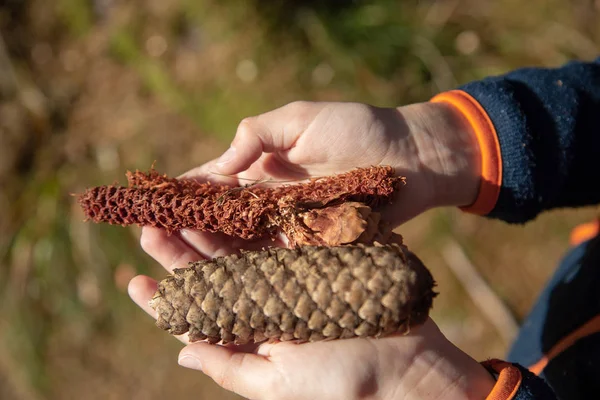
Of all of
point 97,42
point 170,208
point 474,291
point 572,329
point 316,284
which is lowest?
point 474,291

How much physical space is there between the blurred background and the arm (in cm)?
96

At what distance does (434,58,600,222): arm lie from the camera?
68.8 inches

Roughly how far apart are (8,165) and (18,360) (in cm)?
155

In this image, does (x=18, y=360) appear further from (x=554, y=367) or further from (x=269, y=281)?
(x=554, y=367)

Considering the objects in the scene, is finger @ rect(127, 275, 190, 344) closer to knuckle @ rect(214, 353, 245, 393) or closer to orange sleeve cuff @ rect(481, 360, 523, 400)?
knuckle @ rect(214, 353, 245, 393)

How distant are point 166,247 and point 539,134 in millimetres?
1540

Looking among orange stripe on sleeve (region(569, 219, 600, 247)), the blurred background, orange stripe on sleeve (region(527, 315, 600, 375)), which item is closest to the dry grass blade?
the blurred background

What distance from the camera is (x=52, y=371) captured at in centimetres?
361

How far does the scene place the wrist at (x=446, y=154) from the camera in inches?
73.8

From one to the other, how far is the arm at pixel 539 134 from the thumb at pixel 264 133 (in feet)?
2.38

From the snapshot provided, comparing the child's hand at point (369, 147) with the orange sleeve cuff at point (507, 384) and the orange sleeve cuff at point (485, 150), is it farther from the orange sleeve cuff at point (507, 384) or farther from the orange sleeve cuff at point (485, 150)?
the orange sleeve cuff at point (507, 384)

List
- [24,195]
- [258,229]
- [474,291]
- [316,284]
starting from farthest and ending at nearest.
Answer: [24,195], [474,291], [258,229], [316,284]

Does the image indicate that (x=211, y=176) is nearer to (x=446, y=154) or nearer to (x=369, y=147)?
(x=369, y=147)

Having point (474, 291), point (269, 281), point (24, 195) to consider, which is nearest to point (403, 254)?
point (269, 281)
